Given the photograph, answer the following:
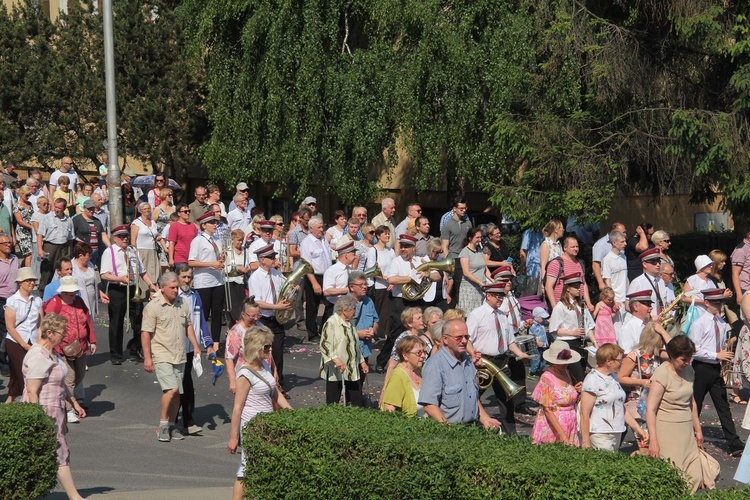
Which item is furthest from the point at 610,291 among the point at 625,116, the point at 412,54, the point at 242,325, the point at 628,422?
the point at 412,54

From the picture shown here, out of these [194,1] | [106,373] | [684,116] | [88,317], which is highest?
[194,1]

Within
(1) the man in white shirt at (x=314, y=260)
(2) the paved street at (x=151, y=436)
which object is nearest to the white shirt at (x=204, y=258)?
(2) the paved street at (x=151, y=436)

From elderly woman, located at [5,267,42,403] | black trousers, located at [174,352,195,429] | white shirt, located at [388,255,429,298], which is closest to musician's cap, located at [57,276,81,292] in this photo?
elderly woman, located at [5,267,42,403]

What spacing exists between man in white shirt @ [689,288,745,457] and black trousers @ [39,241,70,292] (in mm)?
10032

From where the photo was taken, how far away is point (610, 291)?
13.9m

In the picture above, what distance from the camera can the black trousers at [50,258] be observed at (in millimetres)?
18875

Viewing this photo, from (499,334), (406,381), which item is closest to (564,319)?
(499,334)

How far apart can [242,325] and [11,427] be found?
332 cm

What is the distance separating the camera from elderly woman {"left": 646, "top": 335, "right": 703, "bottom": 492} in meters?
10.2

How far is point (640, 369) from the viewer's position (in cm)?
1242

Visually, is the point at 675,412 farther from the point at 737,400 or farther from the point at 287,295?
the point at 737,400

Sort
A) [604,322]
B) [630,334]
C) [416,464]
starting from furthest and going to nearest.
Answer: [604,322]
[630,334]
[416,464]

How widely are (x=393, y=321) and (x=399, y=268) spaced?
2.27ft

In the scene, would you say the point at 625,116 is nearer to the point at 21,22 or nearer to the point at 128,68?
the point at 128,68
